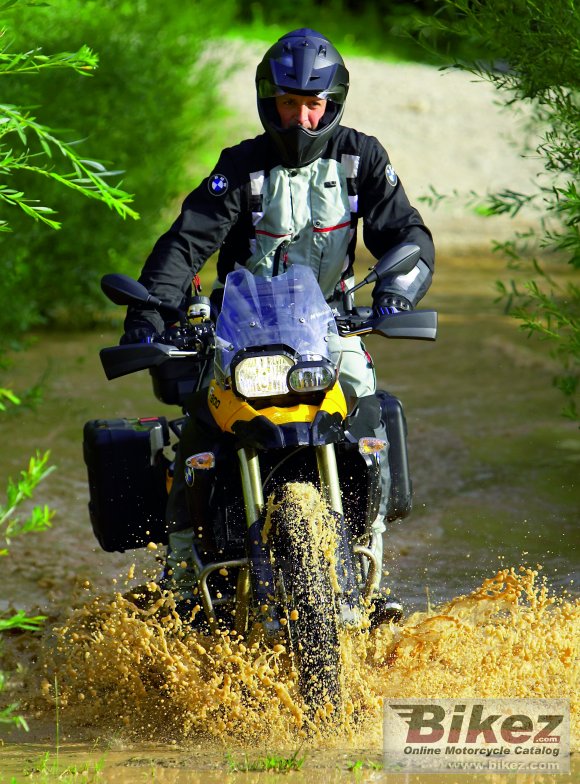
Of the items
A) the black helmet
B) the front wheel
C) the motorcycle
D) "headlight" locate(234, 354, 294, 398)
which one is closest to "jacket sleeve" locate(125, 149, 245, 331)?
the black helmet

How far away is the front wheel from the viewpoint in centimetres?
417

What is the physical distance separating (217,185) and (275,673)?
1.89m

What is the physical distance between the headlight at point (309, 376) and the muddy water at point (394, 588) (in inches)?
34.1

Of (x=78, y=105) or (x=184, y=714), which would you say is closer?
(x=184, y=714)

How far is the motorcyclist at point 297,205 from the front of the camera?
497 cm

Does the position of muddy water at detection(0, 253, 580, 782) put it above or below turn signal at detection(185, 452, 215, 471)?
below

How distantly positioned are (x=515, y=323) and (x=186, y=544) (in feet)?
28.6

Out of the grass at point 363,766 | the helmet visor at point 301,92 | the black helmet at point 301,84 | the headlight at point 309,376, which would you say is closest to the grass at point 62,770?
the grass at point 363,766

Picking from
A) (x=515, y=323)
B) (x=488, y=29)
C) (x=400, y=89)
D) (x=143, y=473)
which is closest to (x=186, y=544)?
(x=143, y=473)

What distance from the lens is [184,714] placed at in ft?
15.2

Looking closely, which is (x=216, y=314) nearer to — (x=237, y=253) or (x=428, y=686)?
(x=237, y=253)

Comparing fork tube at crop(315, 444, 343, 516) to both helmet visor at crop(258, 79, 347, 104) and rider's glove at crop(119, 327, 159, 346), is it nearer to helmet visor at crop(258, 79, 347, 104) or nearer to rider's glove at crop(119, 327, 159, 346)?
rider's glove at crop(119, 327, 159, 346)

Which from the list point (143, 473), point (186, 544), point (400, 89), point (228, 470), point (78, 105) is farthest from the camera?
point (400, 89)

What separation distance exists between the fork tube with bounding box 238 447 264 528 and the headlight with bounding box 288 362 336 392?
269 millimetres
